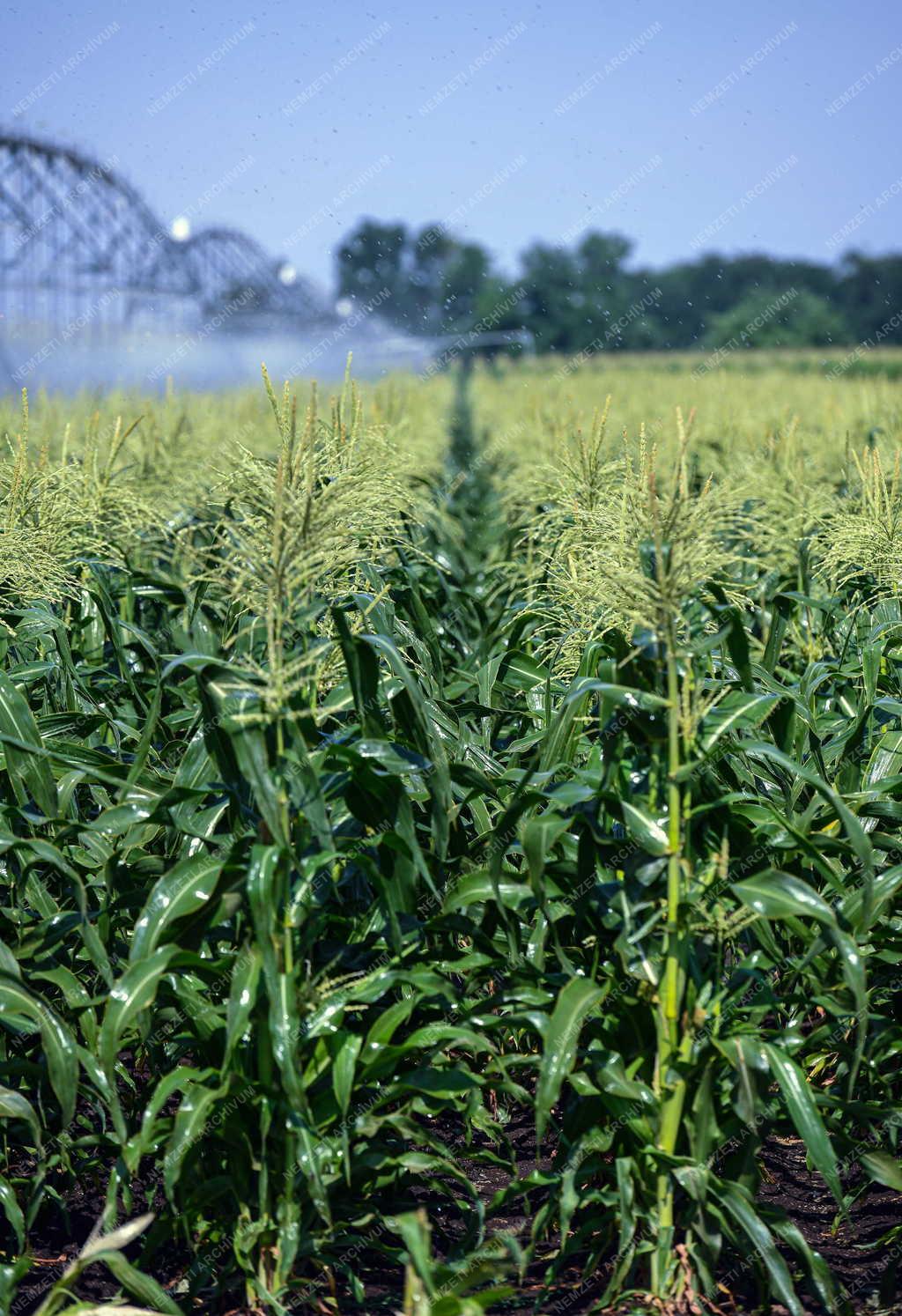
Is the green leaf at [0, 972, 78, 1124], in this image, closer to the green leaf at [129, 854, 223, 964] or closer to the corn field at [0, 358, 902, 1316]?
the corn field at [0, 358, 902, 1316]

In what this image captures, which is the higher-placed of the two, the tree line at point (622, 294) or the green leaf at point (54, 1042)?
the tree line at point (622, 294)

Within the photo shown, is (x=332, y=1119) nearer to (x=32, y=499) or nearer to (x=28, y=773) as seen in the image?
(x=28, y=773)

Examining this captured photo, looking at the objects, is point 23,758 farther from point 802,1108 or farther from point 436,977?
point 802,1108

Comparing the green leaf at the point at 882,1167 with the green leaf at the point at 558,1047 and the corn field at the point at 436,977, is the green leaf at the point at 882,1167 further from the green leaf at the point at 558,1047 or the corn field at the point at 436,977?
the green leaf at the point at 558,1047

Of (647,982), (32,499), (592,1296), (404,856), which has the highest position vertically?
(32,499)

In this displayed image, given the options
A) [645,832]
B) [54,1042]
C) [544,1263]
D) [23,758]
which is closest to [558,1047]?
[645,832]

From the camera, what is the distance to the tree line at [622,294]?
189 ft

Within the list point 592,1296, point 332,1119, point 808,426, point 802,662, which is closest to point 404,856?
point 332,1119

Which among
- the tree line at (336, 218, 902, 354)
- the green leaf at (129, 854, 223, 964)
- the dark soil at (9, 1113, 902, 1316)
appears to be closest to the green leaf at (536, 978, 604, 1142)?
the dark soil at (9, 1113, 902, 1316)

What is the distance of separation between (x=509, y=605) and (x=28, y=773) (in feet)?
7.60

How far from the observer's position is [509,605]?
480cm

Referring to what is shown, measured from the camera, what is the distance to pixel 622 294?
204 feet

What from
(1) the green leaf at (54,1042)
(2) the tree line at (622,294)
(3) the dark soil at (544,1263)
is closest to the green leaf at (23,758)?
(1) the green leaf at (54,1042)

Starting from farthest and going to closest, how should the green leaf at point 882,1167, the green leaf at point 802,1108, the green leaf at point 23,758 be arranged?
1. the green leaf at point 23,758
2. the green leaf at point 882,1167
3. the green leaf at point 802,1108
